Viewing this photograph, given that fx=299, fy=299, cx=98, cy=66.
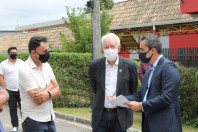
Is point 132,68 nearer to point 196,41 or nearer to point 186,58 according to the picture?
point 186,58

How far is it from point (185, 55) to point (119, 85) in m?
9.90

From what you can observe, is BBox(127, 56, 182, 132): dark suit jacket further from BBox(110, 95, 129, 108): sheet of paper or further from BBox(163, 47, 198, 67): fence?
BBox(163, 47, 198, 67): fence

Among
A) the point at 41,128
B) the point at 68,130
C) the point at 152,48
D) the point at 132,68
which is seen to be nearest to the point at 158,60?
the point at 152,48

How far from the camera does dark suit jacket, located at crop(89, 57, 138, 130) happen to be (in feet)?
12.8

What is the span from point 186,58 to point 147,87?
33.5ft

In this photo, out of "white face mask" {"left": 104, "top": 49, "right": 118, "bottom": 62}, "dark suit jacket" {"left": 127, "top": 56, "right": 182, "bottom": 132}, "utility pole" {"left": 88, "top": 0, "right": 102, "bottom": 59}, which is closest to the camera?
"dark suit jacket" {"left": 127, "top": 56, "right": 182, "bottom": 132}

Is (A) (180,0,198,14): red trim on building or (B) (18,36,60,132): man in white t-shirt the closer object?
(B) (18,36,60,132): man in white t-shirt

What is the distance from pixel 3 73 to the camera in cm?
800

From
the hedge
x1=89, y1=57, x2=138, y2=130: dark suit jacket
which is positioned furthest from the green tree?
x1=89, y1=57, x2=138, y2=130: dark suit jacket

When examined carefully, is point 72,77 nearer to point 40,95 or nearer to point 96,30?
point 96,30

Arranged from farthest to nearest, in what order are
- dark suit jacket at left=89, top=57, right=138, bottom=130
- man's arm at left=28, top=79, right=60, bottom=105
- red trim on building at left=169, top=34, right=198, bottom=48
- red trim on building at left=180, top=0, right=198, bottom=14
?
red trim on building at left=169, top=34, right=198, bottom=48, red trim on building at left=180, top=0, right=198, bottom=14, dark suit jacket at left=89, top=57, right=138, bottom=130, man's arm at left=28, top=79, right=60, bottom=105

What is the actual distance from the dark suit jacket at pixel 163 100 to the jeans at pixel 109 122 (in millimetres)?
570

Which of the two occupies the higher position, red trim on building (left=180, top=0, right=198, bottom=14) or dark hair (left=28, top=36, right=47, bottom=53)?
red trim on building (left=180, top=0, right=198, bottom=14)

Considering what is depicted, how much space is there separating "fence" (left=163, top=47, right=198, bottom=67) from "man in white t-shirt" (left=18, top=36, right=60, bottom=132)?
9935 mm
